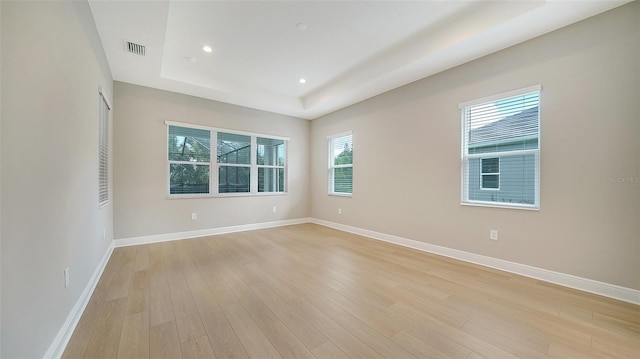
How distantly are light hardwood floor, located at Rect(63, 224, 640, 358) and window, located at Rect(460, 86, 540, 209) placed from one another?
38.1 inches

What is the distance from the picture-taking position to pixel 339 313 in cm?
201

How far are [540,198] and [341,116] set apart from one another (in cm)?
371

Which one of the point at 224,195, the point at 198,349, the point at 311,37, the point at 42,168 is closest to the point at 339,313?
the point at 198,349

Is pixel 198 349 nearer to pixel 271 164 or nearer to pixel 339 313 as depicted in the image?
pixel 339 313

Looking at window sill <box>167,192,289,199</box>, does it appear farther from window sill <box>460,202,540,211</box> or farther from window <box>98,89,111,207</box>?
window sill <box>460,202,540,211</box>

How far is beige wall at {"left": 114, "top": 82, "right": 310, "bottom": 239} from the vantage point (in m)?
3.98

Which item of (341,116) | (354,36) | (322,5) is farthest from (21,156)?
(341,116)

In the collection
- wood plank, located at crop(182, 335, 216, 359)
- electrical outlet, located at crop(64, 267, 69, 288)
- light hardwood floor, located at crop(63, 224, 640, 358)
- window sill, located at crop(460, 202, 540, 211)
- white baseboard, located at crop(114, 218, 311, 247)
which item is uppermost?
window sill, located at crop(460, 202, 540, 211)

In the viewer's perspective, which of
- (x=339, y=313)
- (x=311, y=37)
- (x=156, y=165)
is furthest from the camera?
(x=156, y=165)

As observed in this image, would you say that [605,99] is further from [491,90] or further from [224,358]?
[224,358]

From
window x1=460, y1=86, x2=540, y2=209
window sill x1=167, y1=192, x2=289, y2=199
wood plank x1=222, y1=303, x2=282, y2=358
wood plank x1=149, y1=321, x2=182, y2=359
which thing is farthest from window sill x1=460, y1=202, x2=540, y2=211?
window sill x1=167, y1=192, x2=289, y2=199

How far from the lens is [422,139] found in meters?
3.83

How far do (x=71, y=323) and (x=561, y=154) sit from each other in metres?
4.62

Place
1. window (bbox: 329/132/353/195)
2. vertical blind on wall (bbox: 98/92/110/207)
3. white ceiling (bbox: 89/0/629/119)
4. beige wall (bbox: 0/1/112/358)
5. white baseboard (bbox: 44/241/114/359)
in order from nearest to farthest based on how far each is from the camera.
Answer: beige wall (bbox: 0/1/112/358), white baseboard (bbox: 44/241/114/359), white ceiling (bbox: 89/0/629/119), vertical blind on wall (bbox: 98/92/110/207), window (bbox: 329/132/353/195)
